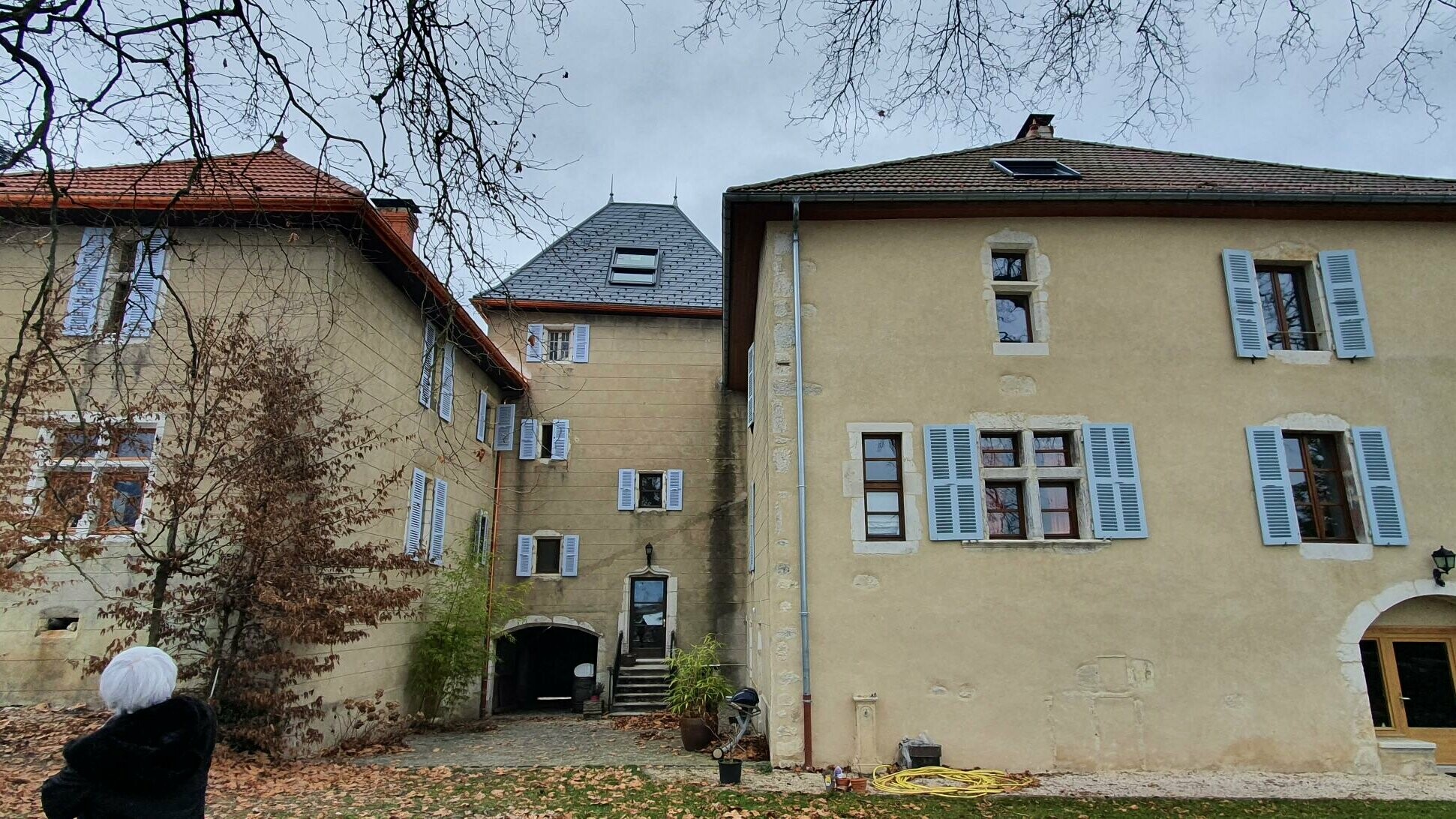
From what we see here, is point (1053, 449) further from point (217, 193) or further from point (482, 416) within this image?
point (482, 416)

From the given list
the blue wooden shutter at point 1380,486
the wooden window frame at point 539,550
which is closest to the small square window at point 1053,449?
the blue wooden shutter at point 1380,486

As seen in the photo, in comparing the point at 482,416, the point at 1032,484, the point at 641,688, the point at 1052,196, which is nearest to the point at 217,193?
the point at 482,416

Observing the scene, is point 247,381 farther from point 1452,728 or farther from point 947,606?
point 1452,728

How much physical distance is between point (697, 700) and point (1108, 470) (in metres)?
5.76

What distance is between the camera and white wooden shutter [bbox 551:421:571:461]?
16.9m

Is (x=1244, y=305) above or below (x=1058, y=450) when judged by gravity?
above

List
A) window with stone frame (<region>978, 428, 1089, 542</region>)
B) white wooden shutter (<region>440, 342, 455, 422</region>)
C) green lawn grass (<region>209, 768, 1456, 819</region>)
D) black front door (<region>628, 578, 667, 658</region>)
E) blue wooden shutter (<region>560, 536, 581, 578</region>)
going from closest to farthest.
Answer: green lawn grass (<region>209, 768, 1456, 819</region>) < window with stone frame (<region>978, 428, 1089, 542</region>) < white wooden shutter (<region>440, 342, 455, 422</region>) < black front door (<region>628, 578, 667, 658</region>) < blue wooden shutter (<region>560, 536, 581, 578</region>)

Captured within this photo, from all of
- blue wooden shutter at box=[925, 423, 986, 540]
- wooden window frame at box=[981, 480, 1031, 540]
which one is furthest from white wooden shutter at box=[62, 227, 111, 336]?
wooden window frame at box=[981, 480, 1031, 540]

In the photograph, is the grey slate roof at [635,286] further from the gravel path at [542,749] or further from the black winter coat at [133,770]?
the black winter coat at [133,770]

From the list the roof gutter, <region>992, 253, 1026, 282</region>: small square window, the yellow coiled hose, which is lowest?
the yellow coiled hose

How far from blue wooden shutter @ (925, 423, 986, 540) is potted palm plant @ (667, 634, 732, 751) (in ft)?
12.5

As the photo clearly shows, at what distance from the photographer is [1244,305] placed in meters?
9.20

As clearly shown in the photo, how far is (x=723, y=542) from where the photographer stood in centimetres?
1673

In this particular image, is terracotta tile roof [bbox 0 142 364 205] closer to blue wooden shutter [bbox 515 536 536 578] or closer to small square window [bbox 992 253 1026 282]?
small square window [bbox 992 253 1026 282]
